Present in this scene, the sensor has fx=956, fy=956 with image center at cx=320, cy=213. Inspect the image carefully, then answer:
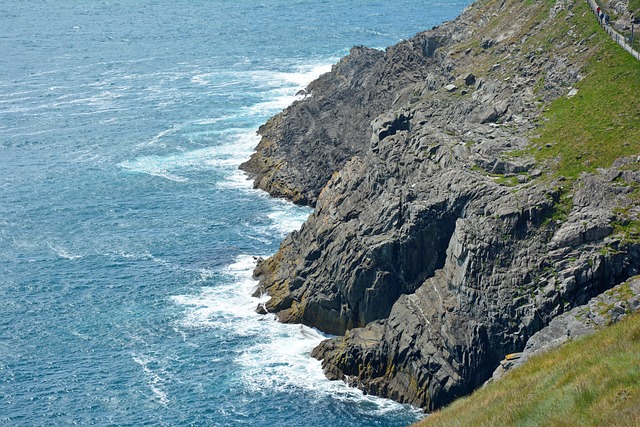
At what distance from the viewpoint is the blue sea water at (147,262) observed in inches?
2771

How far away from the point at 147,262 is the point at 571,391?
65.9 metres

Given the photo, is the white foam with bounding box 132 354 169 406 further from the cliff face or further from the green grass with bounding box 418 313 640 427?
the green grass with bounding box 418 313 640 427

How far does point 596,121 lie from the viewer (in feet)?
251

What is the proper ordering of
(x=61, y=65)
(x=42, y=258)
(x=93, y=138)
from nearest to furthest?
(x=42, y=258)
(x=93, y=138)
(x=61, y=65)

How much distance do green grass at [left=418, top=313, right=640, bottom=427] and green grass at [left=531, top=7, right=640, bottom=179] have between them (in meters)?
29.8

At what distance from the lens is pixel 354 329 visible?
245 ft

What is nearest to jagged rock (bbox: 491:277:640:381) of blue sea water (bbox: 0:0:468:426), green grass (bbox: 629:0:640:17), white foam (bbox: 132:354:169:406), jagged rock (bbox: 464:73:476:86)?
blue sea water (bbox: 0:0:468:426)

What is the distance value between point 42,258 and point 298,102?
4824 centimetres

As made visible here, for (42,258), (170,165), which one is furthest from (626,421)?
(170,165)

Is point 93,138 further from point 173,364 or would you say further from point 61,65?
point 173,364

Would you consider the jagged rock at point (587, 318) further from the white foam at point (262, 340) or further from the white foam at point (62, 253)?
the white foam at point (62, 253)

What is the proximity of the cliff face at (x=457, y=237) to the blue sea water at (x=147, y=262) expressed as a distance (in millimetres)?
3445

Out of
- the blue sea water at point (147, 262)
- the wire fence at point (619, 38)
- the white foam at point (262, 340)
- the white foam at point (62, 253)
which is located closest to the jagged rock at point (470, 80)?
the wire fence at point (619, 38)

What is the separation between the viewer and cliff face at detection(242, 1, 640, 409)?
6525 cm
